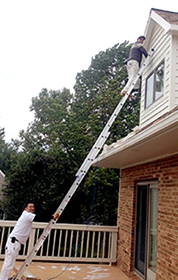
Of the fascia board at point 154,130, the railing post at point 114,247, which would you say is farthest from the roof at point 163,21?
the railing post at point 114,247

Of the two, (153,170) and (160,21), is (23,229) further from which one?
(160,21)

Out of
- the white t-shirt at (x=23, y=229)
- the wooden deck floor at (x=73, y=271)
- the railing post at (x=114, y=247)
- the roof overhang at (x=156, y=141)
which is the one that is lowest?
the wooden deck floor at (x=73, y=271)

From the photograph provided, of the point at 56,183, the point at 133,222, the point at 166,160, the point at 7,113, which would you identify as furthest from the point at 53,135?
the point at 7,113

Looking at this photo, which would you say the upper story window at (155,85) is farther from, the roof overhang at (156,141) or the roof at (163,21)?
the roof overhang at (156,141)

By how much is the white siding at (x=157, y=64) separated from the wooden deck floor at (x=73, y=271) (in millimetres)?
3516

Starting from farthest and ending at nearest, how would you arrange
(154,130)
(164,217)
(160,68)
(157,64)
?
(157,64) < (160,68) < (164,217) < (154,130)

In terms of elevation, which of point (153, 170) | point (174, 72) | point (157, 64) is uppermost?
point (157, 64)

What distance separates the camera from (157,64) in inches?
231

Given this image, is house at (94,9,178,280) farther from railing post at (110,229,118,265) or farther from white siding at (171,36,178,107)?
railing post at (110,229,118,265)

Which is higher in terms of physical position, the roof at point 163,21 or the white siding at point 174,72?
the roof at point 163,21

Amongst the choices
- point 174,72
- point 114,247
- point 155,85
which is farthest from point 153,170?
point 114,247

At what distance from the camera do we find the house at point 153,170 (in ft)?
12.0

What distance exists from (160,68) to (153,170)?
245 cm

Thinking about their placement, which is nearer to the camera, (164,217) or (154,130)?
(154,130)
